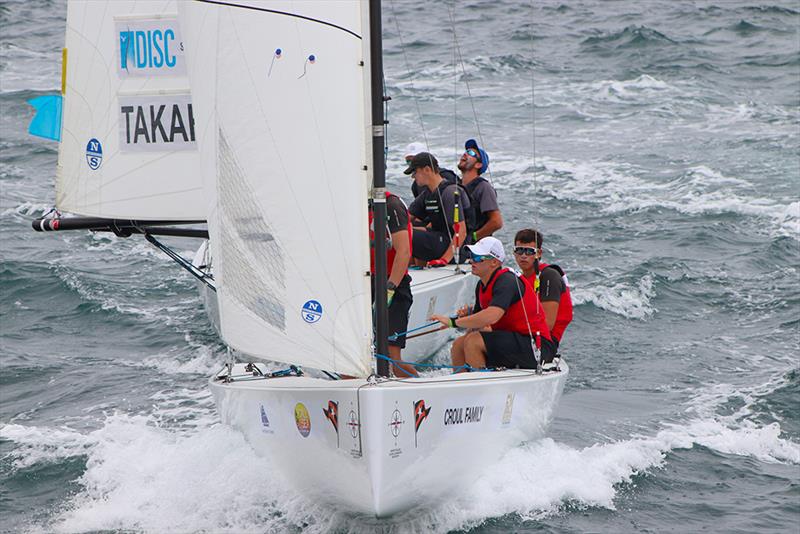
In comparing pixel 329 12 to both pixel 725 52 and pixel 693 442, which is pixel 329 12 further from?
pixel 725 52

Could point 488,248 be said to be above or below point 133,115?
below

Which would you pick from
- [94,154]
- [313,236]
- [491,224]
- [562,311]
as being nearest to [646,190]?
[491,224]

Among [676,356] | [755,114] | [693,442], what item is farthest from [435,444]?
[755,114]

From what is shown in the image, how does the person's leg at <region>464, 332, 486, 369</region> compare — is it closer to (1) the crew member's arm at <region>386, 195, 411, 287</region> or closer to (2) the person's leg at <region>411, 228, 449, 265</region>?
(1) the crew member's arm at <region>386, 195, 411, 287</region>

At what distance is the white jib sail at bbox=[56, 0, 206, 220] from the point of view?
335 inches

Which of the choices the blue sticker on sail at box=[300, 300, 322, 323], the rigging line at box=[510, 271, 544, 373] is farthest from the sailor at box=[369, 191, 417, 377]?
the blue sticker on sail at box=[300, 300, 322, 323]

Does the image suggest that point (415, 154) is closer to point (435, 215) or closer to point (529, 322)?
point (435, 215)

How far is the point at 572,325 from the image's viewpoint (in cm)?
1128

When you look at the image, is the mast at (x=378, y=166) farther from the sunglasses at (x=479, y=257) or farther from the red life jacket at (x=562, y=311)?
the red life jacket at (x=562, y=311)

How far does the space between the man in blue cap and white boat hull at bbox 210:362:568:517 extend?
331 centimetres

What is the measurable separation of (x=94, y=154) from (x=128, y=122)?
35 centimetres

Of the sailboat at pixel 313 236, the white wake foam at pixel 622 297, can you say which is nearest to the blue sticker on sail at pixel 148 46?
the sailboat at pixel 313 236

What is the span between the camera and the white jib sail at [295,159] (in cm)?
572

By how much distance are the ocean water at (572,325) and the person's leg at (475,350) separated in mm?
→ 578
